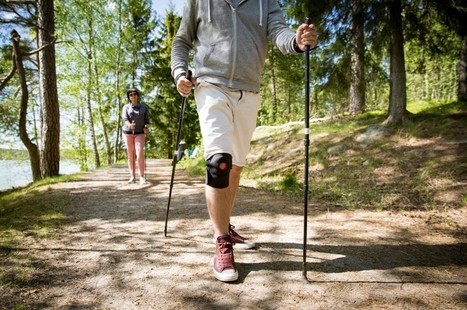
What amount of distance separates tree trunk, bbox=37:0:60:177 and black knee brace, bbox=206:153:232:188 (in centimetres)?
785

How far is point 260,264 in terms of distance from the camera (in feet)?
8.34

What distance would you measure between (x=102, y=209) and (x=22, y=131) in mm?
6577

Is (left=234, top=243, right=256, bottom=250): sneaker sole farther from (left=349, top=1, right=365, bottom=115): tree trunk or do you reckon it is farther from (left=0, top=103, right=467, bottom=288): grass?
(left=349, top=1, right=365, bottom=115): tree trunk

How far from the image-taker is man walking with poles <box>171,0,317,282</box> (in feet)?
8.03

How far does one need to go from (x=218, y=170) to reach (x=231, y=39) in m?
1.07

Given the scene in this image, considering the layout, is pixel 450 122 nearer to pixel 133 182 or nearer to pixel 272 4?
pixel 272 4

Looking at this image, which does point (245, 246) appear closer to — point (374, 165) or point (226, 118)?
point (226, 118)

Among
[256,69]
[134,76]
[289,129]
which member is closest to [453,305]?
[256,69]

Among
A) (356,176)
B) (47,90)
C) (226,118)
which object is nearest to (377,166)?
(356,176)

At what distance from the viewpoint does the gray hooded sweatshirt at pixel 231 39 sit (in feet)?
8.44

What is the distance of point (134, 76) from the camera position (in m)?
24.2

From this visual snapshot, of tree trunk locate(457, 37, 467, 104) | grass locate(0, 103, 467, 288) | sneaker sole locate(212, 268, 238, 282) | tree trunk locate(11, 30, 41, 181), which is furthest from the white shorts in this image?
tree trunk locate(11, 30, 41, 181)

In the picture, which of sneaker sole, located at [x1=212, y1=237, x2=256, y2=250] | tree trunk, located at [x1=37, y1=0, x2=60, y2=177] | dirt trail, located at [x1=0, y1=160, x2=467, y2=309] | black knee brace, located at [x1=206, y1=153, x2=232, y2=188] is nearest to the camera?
dirt trail, located at [x1=0, y1=160, x2=467, y2=309]

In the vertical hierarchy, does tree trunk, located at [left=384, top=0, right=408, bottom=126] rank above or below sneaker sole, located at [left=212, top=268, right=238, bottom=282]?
above
